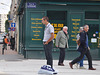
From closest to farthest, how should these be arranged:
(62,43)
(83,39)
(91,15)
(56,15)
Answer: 1. (83,39)
2. (62,43)
3. (56,15)
4. (91,15)

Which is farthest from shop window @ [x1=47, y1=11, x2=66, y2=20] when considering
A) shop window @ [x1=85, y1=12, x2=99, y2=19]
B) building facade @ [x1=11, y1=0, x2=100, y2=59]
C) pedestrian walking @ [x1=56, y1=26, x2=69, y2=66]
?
pedestrian walking @ [x1=56, y1=26, x2=69, y2=66]

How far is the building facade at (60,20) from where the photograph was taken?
16.2m

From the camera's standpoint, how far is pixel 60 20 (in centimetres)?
1658

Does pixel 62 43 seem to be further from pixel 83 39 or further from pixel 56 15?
pixel 56 15

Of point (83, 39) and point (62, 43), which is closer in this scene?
point (83, 39)

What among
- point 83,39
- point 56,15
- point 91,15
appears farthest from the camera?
point 91,15

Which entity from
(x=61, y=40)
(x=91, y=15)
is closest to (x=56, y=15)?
(x=91, y=15)

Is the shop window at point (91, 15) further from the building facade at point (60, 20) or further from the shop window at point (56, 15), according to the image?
the shop window at point (56, 15)

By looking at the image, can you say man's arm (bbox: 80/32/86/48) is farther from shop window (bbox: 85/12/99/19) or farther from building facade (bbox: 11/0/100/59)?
shop window (bbox: 85/12/99/19)

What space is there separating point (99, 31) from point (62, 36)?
395 centimetres

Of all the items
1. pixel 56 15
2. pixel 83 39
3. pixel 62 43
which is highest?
pixel 56 15

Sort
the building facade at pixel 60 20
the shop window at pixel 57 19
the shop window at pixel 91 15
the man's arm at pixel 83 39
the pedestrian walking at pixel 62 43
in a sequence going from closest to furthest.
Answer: the man's arm at pixel 83 39 → the pedestrian walking at pixel 62 43 → the building facade at pixel 60 20 → the shop window at pixel 57 19 → the shop window at pixel 91 15

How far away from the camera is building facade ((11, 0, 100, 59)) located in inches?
638

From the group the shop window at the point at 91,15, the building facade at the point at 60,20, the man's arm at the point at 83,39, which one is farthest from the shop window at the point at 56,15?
the man's arm at the point at 83,39
